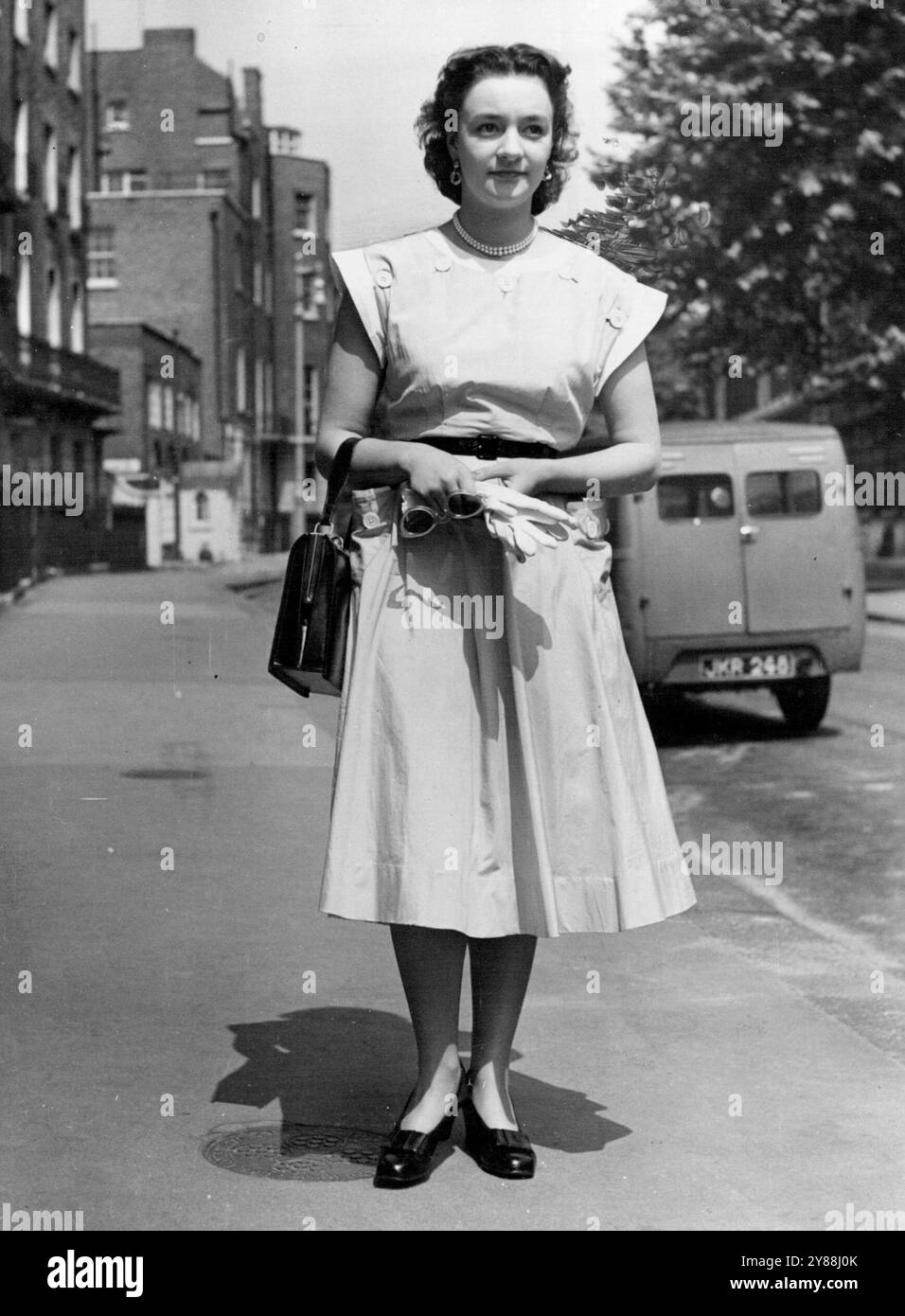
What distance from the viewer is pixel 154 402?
46.3 metres

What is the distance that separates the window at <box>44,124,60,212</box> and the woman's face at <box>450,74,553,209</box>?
2613cm

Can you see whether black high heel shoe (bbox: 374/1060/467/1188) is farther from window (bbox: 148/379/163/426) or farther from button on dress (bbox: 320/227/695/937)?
window (bbox: 148/379/163/426)

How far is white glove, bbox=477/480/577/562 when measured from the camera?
3.37 metres

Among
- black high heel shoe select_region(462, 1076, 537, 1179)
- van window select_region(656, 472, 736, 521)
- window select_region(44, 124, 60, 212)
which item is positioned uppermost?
window select_region(44, 124, 60, 212)

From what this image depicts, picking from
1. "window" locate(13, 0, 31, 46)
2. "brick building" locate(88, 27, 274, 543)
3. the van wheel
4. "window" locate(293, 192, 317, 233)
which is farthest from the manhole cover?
"window" locate(13, 0, 31, 46)

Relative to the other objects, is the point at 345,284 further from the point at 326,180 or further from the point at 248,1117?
the point at 248,1117

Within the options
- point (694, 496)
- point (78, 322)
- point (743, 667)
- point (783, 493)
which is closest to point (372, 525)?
point (743, 667)

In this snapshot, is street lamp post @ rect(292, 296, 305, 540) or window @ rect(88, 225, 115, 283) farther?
window @ rect(88, 225, 115, 283)

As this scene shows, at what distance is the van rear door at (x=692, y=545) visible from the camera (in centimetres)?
1255

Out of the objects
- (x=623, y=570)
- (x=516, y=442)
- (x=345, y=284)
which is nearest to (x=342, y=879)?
(x=516, y=442)

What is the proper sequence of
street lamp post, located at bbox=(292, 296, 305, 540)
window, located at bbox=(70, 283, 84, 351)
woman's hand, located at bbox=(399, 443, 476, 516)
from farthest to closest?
1. window, located at bbox=(70, 283, 84, 351)
2. street lamp post, located at bbox=(292, 296, 305, 540)
3. woman's hand, located at bbox=(399, 443, 476, 516)

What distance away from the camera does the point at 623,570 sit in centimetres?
1268

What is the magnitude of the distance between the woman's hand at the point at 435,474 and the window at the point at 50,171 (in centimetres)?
2640
